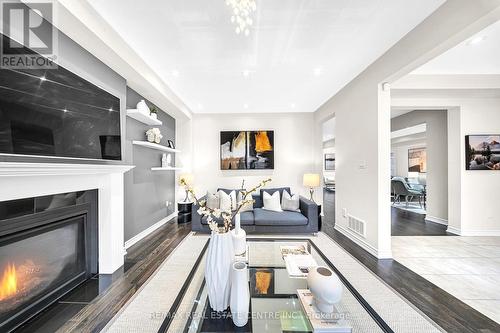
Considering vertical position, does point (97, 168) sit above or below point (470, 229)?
above

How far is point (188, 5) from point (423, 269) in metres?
3.86

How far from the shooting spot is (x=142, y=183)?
3377 millimetres

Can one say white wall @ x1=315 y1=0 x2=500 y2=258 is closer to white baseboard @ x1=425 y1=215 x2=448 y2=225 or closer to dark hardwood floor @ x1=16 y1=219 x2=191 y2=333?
white baseboard @ x1=425 y1=215 x2=448 y2=225

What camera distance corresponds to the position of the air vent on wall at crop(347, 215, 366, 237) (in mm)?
2983

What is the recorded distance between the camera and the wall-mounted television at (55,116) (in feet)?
4.25

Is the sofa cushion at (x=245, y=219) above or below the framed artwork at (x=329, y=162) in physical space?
below

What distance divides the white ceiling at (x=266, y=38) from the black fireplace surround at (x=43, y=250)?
6.12 feet

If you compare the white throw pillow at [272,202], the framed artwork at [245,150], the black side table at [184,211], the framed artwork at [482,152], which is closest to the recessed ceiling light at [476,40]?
the framed artwork at [482,152]

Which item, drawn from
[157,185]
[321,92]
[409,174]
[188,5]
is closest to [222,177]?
[157,185]

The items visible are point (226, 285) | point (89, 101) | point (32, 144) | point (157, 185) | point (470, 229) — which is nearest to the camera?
point (226, 285)

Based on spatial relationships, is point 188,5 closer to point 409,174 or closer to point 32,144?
point 32,144

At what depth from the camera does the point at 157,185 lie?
12.9ft

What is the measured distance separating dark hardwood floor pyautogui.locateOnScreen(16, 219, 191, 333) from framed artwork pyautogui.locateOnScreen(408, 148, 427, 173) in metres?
9.45

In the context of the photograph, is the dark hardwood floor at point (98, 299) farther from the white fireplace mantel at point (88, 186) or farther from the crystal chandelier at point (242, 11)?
the crystal chandelier at point (242, 11)
